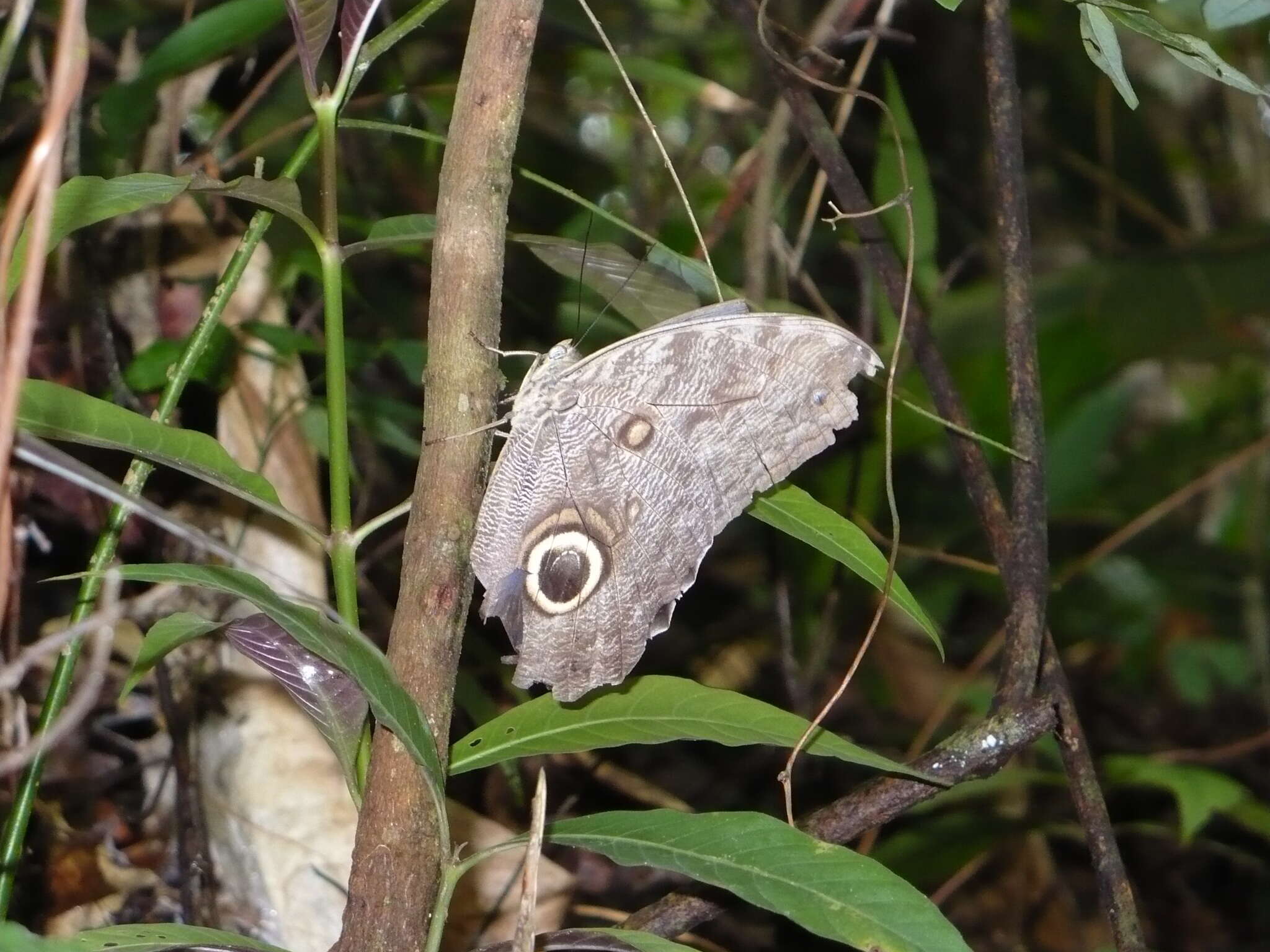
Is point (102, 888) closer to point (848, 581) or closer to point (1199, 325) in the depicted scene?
point (848, 581)

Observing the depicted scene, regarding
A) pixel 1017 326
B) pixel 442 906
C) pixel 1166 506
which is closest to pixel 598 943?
pixel 442 906

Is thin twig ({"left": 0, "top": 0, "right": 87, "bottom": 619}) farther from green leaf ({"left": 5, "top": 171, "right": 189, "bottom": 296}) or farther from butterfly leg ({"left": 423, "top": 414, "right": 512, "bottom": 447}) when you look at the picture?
butterfly leg ({"left": 423, "top": 414, "right": 512, "bottom": 447})

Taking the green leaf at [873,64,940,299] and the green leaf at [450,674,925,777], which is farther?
the green leaf at [873,64,940,299]

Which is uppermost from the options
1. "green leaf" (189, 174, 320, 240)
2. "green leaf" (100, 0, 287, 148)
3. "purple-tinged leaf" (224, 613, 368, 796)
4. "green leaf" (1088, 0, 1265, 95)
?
"green leaf" (100, 0, 287, 148)

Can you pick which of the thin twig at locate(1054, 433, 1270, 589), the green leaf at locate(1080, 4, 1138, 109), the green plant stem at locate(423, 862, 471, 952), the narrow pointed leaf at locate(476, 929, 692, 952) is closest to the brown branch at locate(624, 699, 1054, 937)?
the narrow pointed leaf at locate(476, 929, 692, 952)

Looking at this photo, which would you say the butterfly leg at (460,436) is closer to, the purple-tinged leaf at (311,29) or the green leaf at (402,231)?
the green leaf at (402,231)

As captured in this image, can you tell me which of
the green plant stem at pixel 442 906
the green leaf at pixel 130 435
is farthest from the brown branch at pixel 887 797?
the green leaf at pixel 130 435

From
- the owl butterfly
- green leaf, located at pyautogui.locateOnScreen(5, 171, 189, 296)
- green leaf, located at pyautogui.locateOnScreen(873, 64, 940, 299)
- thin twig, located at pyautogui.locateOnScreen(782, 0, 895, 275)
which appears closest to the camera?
green leaf, located at pyautogui.locateOnScreen(5, 171, 189, 296)

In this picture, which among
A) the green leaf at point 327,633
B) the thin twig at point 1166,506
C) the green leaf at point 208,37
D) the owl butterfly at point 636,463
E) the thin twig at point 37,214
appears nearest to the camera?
Answer: the thin twig at point 37,214
